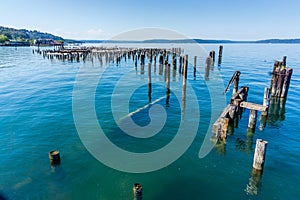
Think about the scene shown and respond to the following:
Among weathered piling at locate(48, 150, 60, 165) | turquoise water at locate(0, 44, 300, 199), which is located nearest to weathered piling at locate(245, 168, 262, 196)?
turquoise water at locate(0, 44, 300, 199)

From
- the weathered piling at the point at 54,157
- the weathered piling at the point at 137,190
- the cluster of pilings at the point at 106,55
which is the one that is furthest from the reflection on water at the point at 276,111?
the cluster of pilings at the point at 106,55

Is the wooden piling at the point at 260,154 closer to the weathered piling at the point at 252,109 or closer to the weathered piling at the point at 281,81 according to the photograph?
the weathered piling at the point at 252,109

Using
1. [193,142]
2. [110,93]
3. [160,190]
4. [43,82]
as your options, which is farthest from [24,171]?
[43,82]

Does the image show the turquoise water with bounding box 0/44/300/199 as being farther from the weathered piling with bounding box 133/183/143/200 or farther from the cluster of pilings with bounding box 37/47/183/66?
the cluster of pilings with bounding box 37/47/183/66

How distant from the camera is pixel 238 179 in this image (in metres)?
9.81

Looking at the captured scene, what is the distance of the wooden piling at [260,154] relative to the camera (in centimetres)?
931

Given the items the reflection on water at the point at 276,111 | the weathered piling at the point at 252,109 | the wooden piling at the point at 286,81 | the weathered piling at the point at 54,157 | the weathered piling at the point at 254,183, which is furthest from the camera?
the wooden piling at the point at 286,81

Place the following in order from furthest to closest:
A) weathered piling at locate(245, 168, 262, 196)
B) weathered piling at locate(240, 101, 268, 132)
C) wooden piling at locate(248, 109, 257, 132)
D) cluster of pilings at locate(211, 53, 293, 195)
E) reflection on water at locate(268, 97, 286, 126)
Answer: reflection on water at locate(268, 97, 286, 126)
wooden piling at locate(248, 109, 257, 132)
weathered piling at locate(240, 101, 268, 132)
cluster of pilings at locate(211, 53, 293, 195)
weathered piling at locate(245, 168, 262, 196)

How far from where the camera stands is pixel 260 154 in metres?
9.66

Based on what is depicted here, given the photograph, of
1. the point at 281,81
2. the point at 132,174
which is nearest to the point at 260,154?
the point at 132,174

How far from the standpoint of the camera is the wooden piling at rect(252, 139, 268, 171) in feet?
30.6

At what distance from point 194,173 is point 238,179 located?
7.20ft

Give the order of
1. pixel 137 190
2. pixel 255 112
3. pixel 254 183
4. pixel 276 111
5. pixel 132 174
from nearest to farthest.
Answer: pixel 137 190 < pixel 254 183 < pixel 132 174 < pixel 255 112 < pixel 276 111

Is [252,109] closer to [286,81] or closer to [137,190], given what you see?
[137,190]
